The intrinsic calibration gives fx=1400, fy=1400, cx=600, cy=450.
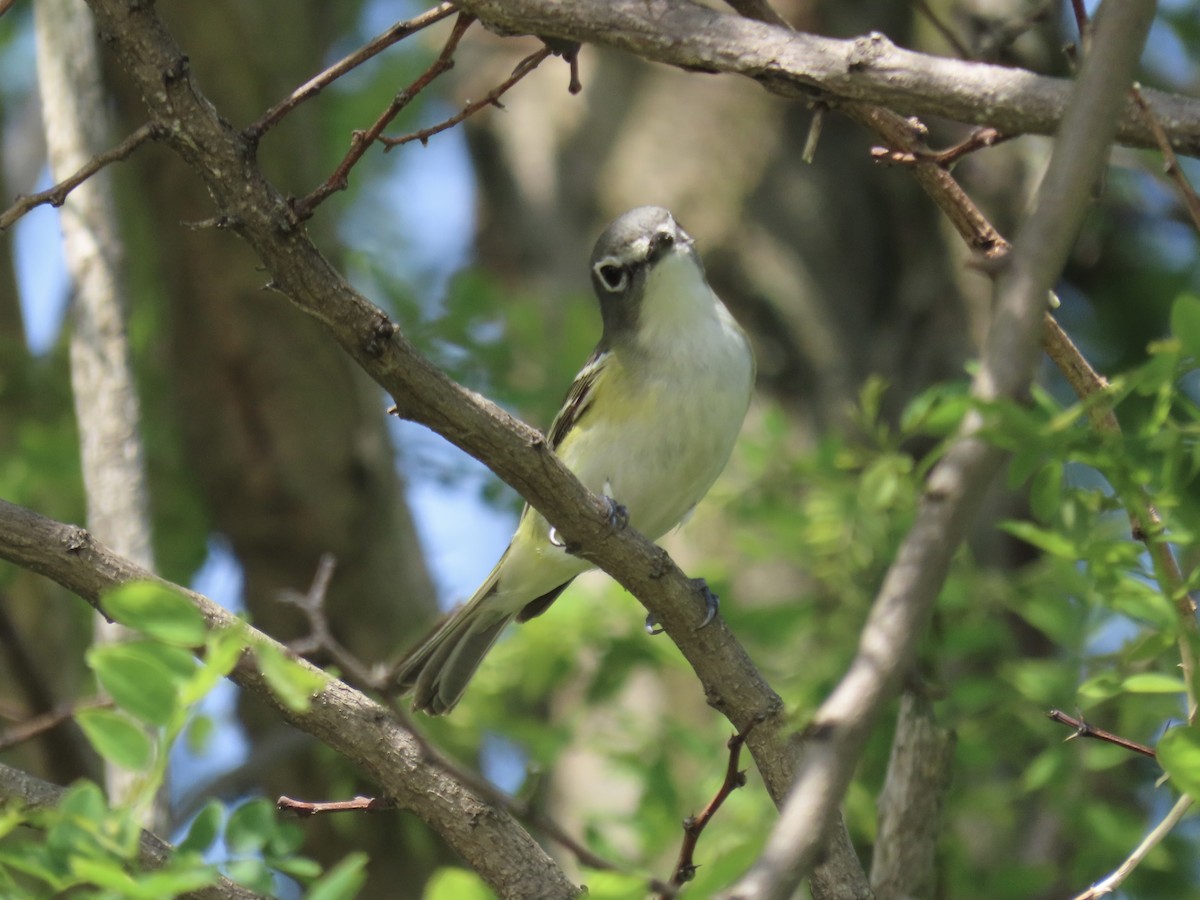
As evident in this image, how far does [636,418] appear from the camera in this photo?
4695 millimetres

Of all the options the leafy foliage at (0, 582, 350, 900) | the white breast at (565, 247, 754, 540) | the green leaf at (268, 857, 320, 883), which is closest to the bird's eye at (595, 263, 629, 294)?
the white breast at (565, 247, 754, 540)

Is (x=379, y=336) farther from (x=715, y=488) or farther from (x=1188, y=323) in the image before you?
(x=715, y=488)

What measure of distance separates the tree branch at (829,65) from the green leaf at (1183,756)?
3.65 feet

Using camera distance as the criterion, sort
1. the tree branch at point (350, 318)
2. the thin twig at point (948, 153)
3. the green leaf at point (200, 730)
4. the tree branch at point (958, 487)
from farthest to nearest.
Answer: the green leaf at point (200, 730)
the thin twig at point (948, 153)
the tree branch at point (350, 318)
the tree branch at point (958, 487)

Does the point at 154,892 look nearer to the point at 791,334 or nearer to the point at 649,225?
the point at 649,225

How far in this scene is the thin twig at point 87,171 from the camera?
93.5 inches

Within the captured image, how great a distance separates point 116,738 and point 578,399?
3301 millimetres

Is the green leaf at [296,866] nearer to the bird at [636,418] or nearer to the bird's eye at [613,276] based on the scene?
the bird at [636,418]

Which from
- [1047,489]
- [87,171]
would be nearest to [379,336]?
[87,171]

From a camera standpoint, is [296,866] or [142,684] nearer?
[142,684]

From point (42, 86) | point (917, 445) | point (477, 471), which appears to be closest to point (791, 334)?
point (917, 445)

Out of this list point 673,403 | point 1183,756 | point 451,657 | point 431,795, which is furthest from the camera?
point 451,657

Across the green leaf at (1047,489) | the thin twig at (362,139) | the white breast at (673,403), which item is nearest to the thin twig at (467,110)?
the thin twig at (362,139)

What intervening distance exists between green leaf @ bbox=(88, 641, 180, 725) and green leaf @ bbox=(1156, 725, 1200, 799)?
133cm
